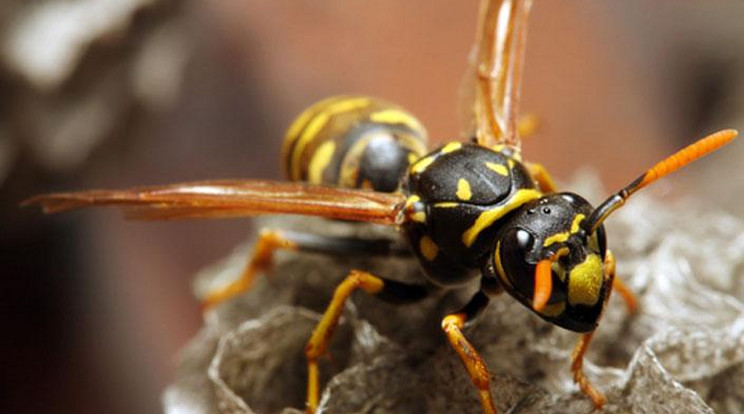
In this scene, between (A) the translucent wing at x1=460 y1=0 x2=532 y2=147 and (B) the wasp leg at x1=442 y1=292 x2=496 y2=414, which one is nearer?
(B) the wasp leg at x1=442 y1=292 x2=496 y2=414

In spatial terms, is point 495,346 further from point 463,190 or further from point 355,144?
point 355,144

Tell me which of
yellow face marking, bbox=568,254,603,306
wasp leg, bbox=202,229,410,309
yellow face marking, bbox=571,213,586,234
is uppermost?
yellow face marking, bbox=571,213,586,234

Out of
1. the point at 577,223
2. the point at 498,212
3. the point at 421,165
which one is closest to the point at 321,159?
the point at 421,165

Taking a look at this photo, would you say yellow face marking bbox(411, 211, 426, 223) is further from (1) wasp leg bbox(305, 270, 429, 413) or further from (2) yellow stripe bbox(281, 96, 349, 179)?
(2) yellow stripe bbox(281, 96, 349, 179)

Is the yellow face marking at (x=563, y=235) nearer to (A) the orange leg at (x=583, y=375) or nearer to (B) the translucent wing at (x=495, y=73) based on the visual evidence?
(A) the orange leg at (x=583, y=375)

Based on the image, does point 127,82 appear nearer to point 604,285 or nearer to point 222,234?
point 222,234

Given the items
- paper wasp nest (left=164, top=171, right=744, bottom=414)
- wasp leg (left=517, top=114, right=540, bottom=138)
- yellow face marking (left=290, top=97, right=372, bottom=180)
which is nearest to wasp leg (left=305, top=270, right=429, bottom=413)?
paper wasp nest (left=164, top=171, right=744, bottom=414)

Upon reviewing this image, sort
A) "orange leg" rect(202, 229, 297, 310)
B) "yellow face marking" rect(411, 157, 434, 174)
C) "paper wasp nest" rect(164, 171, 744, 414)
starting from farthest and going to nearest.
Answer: "orange leg" rect(202, 229, 297, 310), "yellow face marking" rect(411, 157, 434, 174), "paper wasp nest" rect(164, 171, 744, 414)

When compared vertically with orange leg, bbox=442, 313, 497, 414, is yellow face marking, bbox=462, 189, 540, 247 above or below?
above

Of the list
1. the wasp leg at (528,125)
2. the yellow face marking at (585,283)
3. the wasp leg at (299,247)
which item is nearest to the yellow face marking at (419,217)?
the wasp leg at (299,247)
